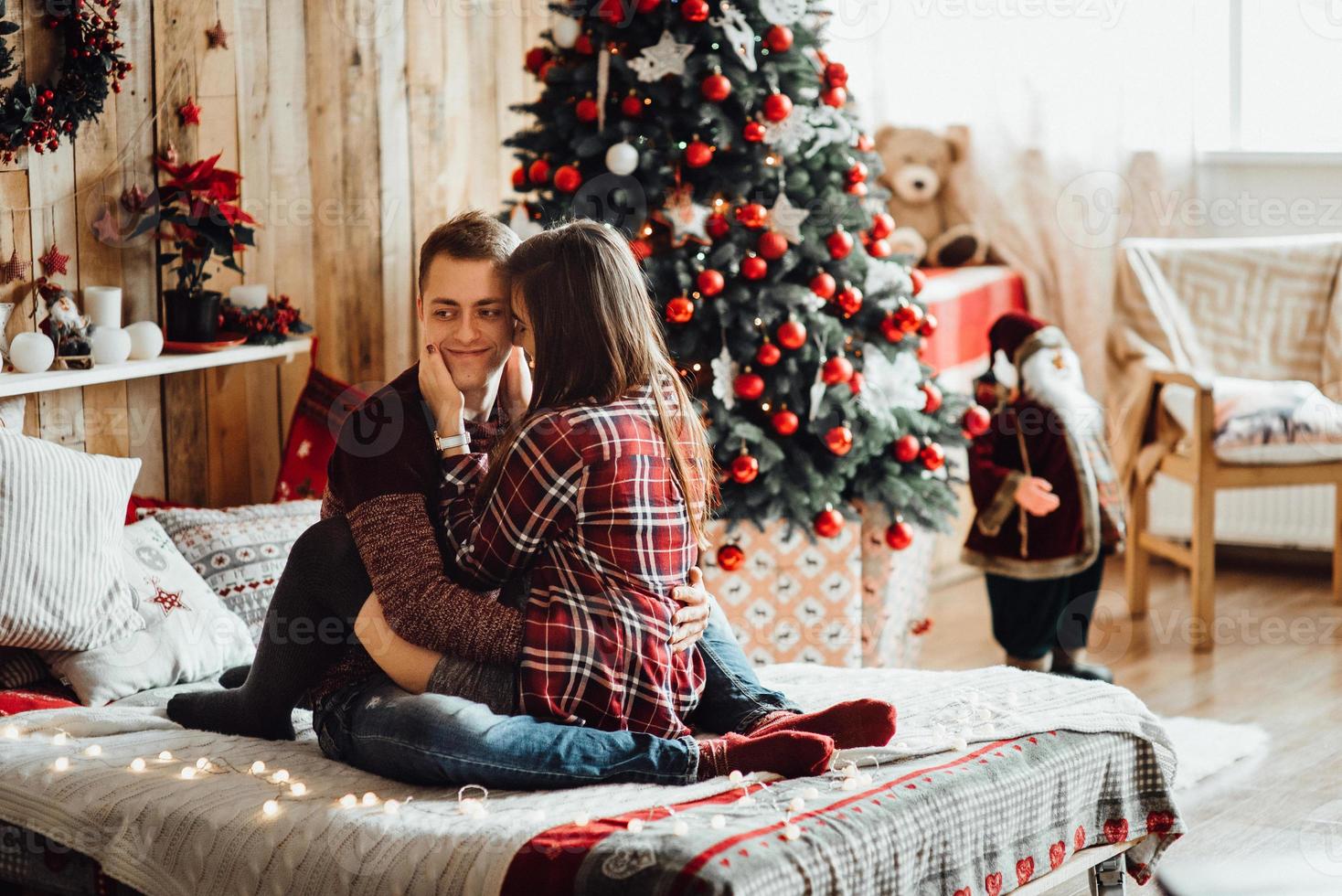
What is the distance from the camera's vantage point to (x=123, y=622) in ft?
8.14

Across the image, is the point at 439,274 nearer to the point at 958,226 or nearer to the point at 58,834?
the point at 58,834

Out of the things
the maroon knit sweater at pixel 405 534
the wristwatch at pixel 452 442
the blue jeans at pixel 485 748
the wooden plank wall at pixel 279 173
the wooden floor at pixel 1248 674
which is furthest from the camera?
the wooden plank wall at pixel 279 173

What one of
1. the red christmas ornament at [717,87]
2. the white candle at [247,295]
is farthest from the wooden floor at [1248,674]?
the white candle at [247,295]

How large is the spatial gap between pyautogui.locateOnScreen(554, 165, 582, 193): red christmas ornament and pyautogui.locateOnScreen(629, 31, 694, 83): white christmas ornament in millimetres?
244

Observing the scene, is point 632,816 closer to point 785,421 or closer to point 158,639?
point 158,639

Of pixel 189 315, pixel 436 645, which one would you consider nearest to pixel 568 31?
pixel 189 315

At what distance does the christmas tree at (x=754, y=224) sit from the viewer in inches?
124

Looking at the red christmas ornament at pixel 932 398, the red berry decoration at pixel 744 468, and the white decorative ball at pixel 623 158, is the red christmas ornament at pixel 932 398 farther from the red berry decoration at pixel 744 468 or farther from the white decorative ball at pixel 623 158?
the white decorative ball at pixel 623 158

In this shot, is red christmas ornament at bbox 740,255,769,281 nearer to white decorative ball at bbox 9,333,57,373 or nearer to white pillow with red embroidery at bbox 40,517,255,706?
white pillow with red embroidery at bbox 40,517,255,706

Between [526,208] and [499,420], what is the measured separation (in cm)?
106

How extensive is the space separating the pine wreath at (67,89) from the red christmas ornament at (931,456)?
180 centimetres

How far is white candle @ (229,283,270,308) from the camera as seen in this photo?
312 cm

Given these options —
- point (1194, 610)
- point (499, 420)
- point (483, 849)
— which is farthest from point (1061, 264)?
point (483, 849)

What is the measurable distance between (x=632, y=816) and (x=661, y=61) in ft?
5.99
